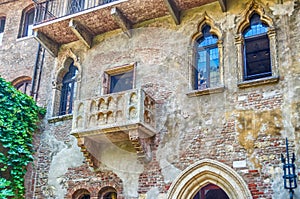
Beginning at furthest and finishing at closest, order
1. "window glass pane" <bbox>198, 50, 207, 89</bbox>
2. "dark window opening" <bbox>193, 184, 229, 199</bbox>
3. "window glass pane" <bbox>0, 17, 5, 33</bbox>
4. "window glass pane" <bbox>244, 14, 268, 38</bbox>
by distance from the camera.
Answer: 1. "window glass pane" <bbox>0, 17, 5, 33</bbox>
2. "window glass pane" <bbox>198, 50, 207, 89</bbox>
3. "window glass pane" <bbox>244, 14, 268, 38</bbox>
4. "dark window opening" <bbox>193, 184, 229, 199</bbox>

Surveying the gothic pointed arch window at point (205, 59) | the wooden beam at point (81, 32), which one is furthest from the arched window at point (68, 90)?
the gothic pointed arch window at point (205, 59)

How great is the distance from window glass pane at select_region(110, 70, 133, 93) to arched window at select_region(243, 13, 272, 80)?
318 centimetres

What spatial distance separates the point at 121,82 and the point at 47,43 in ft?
8.96

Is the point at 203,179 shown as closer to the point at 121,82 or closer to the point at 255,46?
the point at 255,46

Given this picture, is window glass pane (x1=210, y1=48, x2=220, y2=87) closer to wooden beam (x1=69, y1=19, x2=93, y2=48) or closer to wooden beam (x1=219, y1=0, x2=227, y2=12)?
wooden beam (x1=219, y1=0, x2=227, y2=12)

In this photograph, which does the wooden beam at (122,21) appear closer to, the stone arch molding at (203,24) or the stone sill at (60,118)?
the stone arch molding at (203,24)

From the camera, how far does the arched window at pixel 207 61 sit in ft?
34.1

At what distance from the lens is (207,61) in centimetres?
1062

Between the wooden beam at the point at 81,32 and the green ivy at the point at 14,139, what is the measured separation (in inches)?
90.9

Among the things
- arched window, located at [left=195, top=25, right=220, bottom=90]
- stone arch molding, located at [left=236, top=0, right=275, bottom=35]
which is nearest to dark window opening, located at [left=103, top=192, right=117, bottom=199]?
arched window, located at [left=195, top=25, right=220, bottom=90]

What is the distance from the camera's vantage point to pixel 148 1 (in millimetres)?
11047

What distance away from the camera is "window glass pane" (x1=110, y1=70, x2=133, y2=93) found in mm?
11594

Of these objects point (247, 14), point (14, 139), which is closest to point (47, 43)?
point (14, 139)

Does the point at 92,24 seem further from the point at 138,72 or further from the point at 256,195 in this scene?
the point at 256,195
